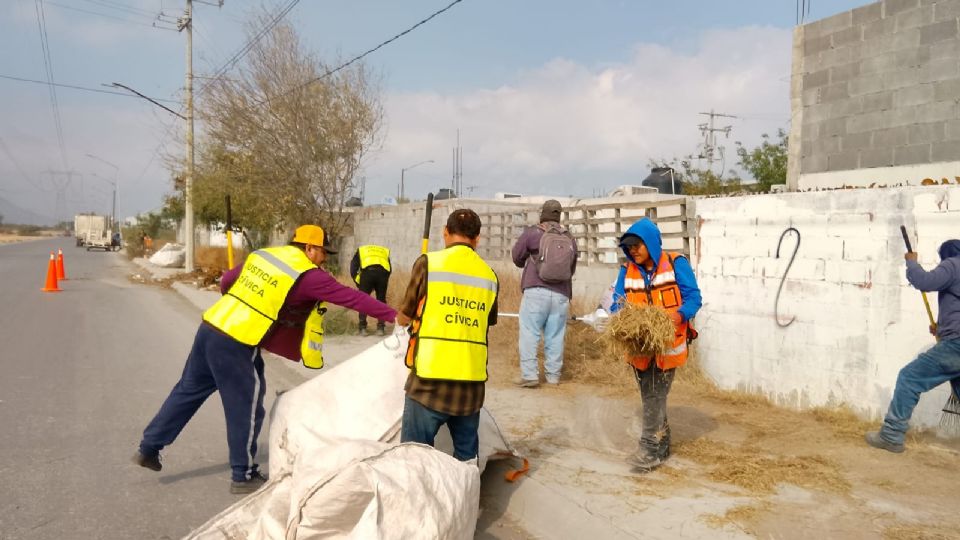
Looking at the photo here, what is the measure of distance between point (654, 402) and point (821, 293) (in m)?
2.36

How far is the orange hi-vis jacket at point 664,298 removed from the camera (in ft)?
15.9

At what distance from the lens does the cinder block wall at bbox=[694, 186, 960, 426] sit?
5.70 meters

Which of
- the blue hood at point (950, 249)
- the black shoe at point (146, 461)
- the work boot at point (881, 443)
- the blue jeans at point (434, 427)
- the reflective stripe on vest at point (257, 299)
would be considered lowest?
the black shoe at point (146, 461)

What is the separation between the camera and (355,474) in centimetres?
308

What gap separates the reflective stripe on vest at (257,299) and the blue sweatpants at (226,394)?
9cm

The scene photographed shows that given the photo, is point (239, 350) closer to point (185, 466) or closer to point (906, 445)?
point (185, 466)

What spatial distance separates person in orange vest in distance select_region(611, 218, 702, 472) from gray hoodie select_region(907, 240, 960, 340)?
157 cm

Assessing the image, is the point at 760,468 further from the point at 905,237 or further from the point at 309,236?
the point at 309,236

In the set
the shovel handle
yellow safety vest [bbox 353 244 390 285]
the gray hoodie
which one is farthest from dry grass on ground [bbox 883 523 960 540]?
yellow safety vest [bbox 353 244 390 285]

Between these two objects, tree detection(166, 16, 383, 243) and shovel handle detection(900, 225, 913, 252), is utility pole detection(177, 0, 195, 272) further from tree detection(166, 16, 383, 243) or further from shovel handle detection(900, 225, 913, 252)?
shovel handle detection(900, 225, 913, 252)

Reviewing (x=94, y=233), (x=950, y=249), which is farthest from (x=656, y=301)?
(x=94, y=233)

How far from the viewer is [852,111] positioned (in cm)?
931

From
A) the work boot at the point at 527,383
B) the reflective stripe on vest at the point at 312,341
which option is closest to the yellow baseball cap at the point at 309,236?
the reflective stripe on vest at the point at 312,341

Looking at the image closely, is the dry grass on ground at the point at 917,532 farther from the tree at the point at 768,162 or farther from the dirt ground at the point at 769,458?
the tree at the point at 768,162
